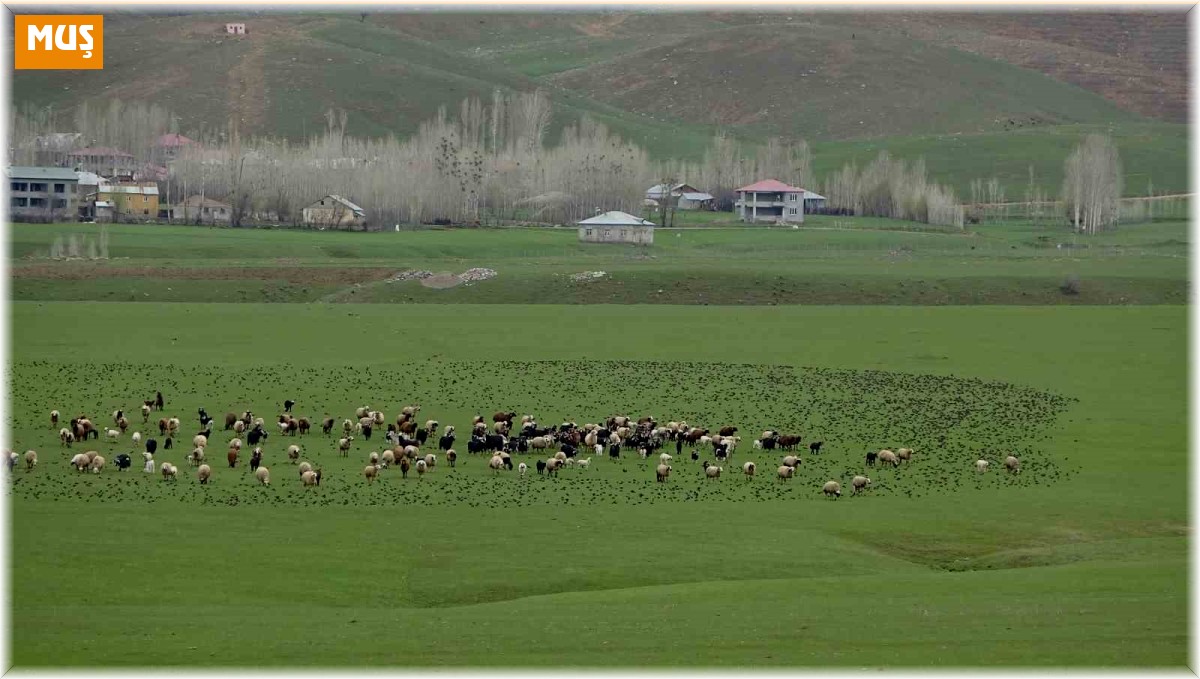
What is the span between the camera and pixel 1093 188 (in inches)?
5684

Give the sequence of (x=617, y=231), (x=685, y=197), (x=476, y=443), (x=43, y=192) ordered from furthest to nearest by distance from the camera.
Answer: (x=685, y=197)
(x=43, y=192)
(x=617, y=231)
(x=476, y=443)

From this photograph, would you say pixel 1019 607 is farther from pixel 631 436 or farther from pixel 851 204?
pixel 851 204

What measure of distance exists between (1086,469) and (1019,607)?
16314 mm

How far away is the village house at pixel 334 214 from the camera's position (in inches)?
5153

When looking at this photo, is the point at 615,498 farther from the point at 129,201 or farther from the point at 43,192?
the point at 129,201

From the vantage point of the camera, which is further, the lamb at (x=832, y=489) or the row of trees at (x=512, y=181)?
the row of trees at (x=512, y=181)

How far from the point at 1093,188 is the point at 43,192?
87.9 meters

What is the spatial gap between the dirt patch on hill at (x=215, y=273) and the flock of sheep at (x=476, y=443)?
40616 millimetres

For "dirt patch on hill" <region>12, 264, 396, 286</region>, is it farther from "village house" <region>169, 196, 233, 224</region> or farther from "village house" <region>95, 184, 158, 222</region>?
"village house" <region>95, 184, 158, 222</region>

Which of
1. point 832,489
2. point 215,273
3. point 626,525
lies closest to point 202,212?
point 215,273

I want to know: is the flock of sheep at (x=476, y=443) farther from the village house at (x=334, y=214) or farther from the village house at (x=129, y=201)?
the village house at (x=129, y=201)

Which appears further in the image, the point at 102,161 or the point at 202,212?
the point at 102,161

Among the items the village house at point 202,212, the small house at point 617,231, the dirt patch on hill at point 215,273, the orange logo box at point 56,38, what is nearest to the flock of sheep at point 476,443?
the orange logo box at point 56,38

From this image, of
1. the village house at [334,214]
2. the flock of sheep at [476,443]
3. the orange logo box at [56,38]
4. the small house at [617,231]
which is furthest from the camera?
the village house at [334,214]
